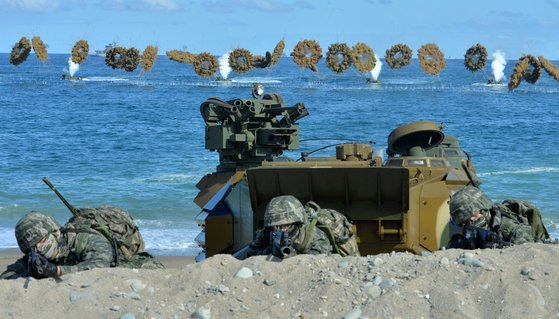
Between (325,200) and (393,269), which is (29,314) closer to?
(393,269)

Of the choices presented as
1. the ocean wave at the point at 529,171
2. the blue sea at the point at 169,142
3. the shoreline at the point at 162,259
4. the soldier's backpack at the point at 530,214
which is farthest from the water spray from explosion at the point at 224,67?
the soldier's backpack at the point at 530,214

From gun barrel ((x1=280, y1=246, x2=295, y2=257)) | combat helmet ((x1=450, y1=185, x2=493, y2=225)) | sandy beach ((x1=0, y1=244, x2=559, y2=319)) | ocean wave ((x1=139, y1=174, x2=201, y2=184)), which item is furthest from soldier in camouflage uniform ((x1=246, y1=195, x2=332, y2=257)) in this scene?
ocean wave ((x1=139, y1=174, x2=201, y2=184))

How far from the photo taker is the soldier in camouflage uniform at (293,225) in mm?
8258

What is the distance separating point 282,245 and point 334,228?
87 cm

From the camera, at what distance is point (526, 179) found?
27.4 meters

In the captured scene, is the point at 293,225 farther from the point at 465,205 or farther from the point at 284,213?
the point at 465,205

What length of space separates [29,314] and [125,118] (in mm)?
41402

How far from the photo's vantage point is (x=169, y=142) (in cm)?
3691

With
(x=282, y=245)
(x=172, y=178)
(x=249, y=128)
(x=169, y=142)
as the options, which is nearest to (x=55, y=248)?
(x=282, y=245)

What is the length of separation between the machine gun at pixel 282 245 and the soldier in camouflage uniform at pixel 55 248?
1.37 metres

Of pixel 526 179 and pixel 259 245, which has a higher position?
pixel 259 245

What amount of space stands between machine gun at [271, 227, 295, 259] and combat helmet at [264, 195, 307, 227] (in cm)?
10

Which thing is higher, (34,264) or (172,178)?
(34,264)

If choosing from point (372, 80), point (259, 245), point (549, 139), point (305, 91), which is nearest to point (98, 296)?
point (259, 245)
